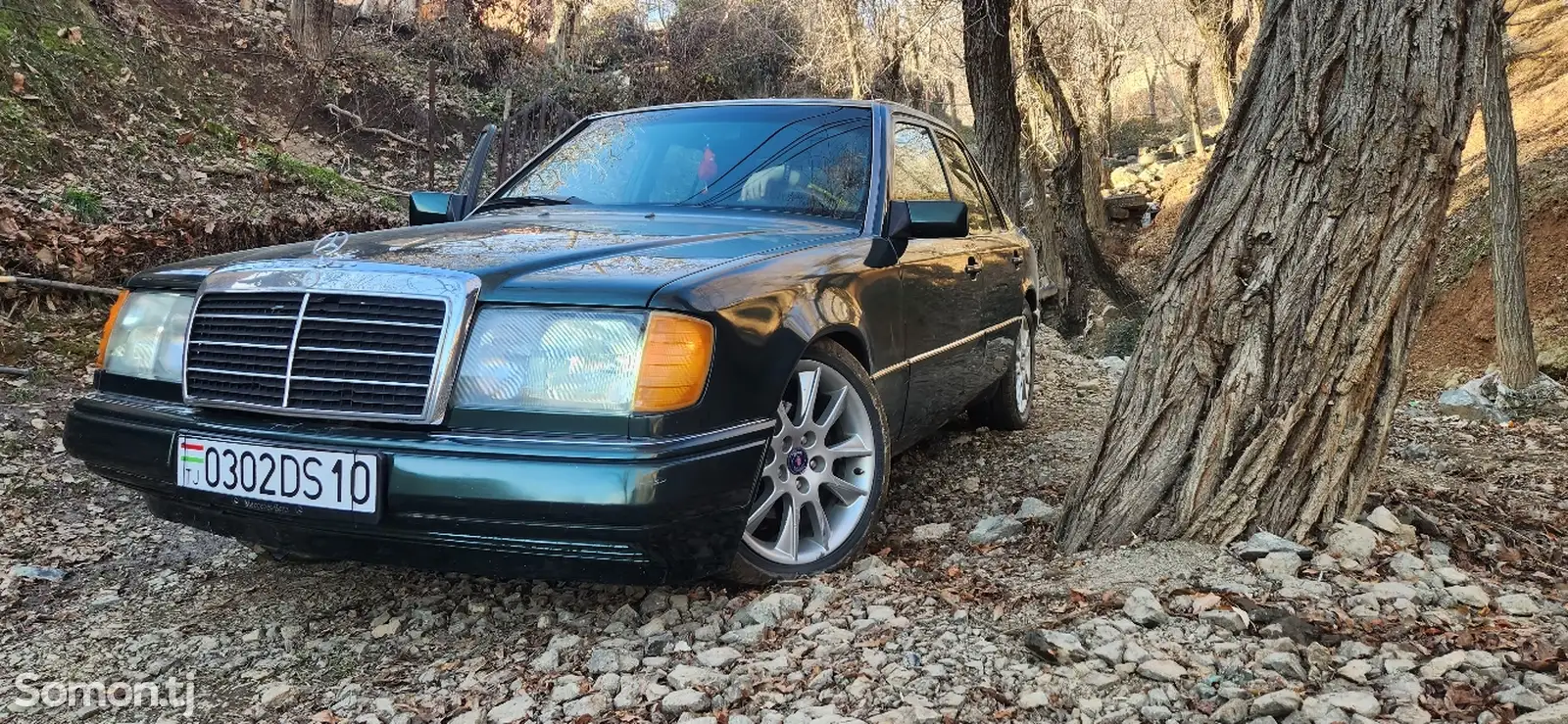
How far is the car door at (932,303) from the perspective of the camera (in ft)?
11.9

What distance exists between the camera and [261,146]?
10.7 meters

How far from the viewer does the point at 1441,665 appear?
2.16 meters

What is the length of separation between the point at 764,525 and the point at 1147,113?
124ft

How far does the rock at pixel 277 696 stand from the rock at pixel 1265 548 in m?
2.43

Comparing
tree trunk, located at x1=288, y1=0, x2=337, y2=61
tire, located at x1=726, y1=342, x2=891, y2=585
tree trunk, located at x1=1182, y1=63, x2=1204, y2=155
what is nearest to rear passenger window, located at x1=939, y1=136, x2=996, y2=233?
tire, located at x1=726, y1=342, x2=891, y2=585

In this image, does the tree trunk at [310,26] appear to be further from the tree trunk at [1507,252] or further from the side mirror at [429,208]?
the tree trunk at [1507,252]

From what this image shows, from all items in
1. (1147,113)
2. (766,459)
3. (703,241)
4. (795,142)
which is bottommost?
(766,459)

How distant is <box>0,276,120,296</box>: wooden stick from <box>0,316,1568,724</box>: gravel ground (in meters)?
2.53

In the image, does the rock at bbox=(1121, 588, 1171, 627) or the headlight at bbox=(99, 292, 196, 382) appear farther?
the headlight at bbox=(99, 292, 196, 382)

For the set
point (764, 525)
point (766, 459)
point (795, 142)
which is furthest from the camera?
point (795, 142)

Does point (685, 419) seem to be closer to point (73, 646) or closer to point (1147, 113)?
point (73, 646)

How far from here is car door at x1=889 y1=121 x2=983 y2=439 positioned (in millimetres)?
3613

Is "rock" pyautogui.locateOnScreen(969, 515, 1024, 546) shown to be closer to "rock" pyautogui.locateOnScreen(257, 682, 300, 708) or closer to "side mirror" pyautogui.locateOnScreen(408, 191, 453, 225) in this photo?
"rock" pyautogui.locateOnScreen(257, 682, 300, 708)

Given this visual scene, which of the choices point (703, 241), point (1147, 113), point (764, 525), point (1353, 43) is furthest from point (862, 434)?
point (1147, 113)
